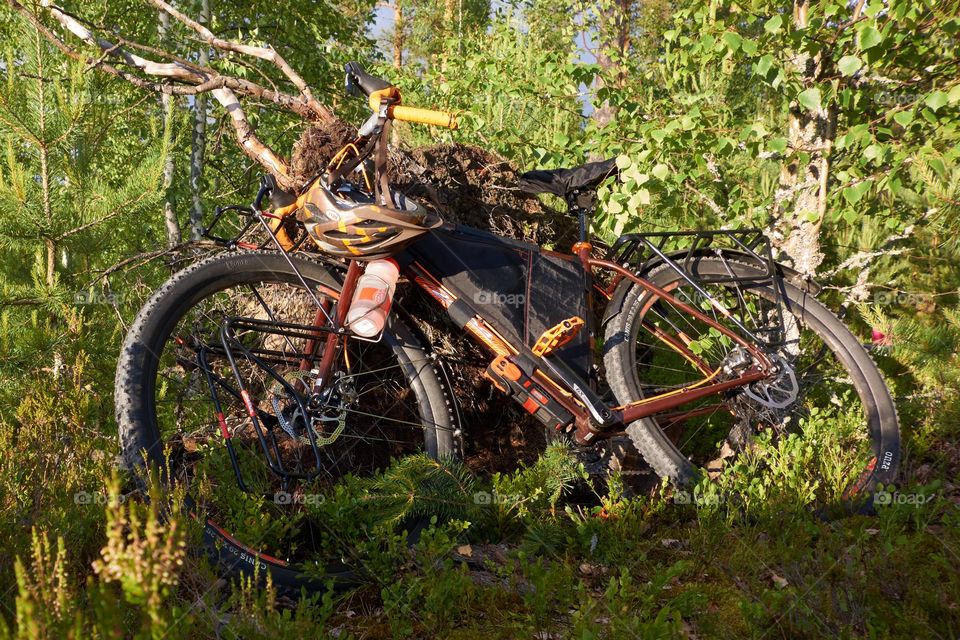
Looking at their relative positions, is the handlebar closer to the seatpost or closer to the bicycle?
the bicycle

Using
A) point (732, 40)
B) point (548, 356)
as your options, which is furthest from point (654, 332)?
point (732, 40)

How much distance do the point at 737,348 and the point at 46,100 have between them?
3525mm

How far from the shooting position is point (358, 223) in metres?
2.99

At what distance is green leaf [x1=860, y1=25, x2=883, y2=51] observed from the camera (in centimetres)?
308

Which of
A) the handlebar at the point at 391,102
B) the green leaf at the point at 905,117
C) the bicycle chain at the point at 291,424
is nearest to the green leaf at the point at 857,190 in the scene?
the green leaf at the point at 905,117

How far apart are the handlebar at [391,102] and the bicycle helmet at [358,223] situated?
36 cm

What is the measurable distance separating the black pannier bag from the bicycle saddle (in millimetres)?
433

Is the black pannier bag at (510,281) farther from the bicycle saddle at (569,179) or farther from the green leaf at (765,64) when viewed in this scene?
the green leaf at (765,64)

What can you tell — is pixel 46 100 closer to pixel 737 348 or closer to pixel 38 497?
pixel 38 497

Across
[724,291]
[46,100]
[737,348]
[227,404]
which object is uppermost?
[46,100]

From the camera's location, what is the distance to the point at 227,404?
3629 mm

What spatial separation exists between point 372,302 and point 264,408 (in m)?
1.03

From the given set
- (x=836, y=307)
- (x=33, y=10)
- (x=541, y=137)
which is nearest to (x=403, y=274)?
(x=33, y=10)

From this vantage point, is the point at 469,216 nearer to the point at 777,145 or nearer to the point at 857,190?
the point at 777,145
